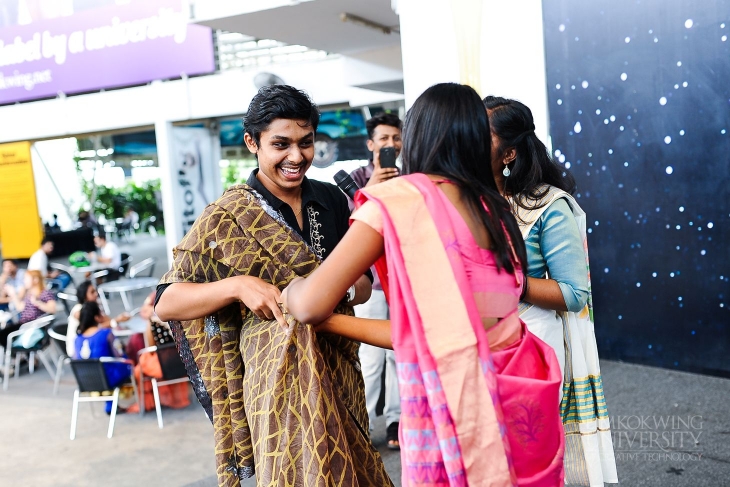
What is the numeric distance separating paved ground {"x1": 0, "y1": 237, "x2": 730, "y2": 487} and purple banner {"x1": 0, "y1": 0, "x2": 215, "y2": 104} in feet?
21.8

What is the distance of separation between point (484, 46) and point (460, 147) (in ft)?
10.8

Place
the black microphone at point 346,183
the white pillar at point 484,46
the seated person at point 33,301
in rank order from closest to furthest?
1. the black microphone at point 346,183
2. the white pillar at point 484,46
3. the seated person at point 33,301

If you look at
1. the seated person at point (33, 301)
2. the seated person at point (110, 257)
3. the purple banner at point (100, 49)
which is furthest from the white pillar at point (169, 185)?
the seated person at point (33, 301)

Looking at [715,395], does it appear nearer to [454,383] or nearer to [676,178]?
[676,178]

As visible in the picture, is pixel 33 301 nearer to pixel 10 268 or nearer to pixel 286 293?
pixel 10 268

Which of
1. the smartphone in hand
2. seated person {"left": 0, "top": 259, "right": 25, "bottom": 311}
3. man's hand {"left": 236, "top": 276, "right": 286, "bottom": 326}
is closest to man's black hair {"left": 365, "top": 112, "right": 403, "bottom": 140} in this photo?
the smartphone in hand

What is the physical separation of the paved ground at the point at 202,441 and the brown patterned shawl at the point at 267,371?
2072 millimetres

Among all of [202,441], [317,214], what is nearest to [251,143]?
[317,214]

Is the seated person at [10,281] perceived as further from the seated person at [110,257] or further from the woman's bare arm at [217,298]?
the woman's bare arm at [217,298]

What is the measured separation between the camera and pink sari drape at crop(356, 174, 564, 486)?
1.36 metres

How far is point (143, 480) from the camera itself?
434 centimetres

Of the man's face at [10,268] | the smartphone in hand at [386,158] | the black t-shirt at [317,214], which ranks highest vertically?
the smartphone in hand at [386,158]

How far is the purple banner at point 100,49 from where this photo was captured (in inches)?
437

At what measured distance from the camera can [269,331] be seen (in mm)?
1726
